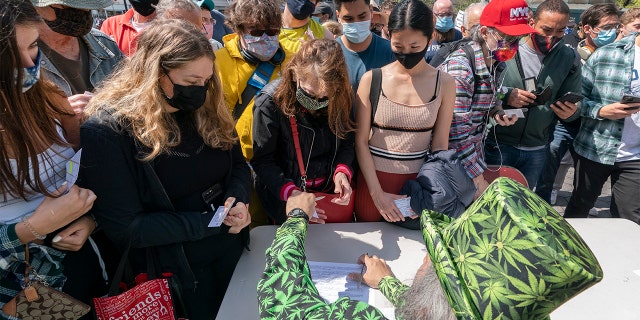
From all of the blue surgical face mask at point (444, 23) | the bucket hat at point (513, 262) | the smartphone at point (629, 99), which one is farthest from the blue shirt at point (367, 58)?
the blue surgical face mask at point (444, 23)

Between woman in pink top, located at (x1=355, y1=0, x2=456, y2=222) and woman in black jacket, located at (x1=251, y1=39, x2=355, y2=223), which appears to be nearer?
woman in black jacket, located at (x1=251, y1=39, x2=355, y2=223)

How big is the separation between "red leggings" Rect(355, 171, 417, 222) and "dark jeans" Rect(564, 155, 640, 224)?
1755mm

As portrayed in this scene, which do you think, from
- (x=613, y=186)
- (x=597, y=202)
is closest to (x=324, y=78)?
(x=613, y=186)

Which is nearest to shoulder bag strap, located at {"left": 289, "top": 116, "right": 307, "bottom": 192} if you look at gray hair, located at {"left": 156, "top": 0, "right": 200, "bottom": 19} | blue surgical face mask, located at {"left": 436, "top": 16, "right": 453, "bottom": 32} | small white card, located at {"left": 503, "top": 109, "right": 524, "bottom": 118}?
small white card, located at {"left": 503, "top": 109, "right": 524, "bottom": 118}

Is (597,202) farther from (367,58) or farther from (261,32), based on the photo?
(261,32)

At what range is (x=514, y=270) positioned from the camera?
0.82 m

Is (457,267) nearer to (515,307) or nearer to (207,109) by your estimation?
(515,307)

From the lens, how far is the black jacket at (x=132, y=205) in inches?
55.1

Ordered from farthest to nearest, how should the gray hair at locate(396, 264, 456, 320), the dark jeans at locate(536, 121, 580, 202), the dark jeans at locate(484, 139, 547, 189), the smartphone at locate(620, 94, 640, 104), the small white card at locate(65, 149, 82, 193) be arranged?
the dark jeans at locate(536, 121, 580, 202)
the dark jeans at locate(484, 139, 547, 189)
the smartphone at locate(620, 94, 640, 104)
the small white card at locate(65, 149, 82, 193)
the gray hair at locate(396, 264, 456, 320)

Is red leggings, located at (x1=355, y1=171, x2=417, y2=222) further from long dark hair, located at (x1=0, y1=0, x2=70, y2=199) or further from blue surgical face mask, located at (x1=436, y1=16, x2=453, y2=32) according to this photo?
blue surgical face mask, located at (x1=436, y1=16, x2=453, y2=32)

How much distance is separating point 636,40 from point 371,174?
A: 223cm

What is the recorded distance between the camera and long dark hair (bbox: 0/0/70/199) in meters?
1.16

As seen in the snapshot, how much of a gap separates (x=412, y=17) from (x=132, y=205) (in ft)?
5.08

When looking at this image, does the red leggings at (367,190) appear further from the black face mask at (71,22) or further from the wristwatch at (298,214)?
the black face mask at (71,22)
